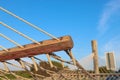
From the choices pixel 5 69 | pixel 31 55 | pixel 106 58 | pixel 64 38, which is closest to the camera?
pixel 64 38

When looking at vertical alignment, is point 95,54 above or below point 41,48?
above

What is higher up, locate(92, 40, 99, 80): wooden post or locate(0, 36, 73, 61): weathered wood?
locate(92, 40, 99, 80): wooden post

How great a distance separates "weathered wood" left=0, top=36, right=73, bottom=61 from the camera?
5.16 meters

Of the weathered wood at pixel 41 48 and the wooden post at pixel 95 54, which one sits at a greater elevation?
the wooden post at pixel 95 54

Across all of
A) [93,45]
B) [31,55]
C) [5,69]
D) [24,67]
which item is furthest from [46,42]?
[93,45]

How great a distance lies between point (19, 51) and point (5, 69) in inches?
36.8

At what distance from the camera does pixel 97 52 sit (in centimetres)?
1285

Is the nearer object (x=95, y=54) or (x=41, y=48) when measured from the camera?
(x=41, y=48)

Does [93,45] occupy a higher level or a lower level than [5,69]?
higher

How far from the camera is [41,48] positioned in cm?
529

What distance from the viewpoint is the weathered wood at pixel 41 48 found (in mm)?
5164

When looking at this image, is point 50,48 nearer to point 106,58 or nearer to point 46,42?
point 46,42

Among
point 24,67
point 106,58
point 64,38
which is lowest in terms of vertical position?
point 24,67

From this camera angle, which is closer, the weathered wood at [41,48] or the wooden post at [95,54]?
the weathered wood at [41,48]
